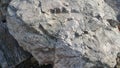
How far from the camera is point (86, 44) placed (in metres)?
4.44

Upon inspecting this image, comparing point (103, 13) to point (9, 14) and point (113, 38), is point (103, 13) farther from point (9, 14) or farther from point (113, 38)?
point (9, 14)

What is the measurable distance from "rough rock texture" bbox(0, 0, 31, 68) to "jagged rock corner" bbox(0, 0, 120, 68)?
519 mm

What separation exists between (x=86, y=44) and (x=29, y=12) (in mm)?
1036

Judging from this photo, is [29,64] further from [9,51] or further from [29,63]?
[9,51]

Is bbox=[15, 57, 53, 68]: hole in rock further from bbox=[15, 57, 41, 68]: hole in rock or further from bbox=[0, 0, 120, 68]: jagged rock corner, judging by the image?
bbox=[0, 0, 120, 68]: jagged rock corner

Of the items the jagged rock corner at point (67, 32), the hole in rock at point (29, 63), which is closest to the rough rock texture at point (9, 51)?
the hole in rock at point (29, 63)

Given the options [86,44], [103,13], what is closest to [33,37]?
[86,44]

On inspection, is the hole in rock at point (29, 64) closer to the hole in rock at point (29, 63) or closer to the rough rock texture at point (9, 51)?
the hole in rock at point (29, 63)

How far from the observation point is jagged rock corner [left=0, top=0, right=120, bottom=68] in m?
4.39

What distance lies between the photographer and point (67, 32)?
4.41 metres

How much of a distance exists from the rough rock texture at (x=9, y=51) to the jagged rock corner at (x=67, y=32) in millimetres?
519

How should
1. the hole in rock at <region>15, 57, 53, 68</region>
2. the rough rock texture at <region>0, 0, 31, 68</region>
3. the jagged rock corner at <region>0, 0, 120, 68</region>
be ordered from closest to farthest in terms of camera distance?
the jagged rock corner at <region>0, 0, 120, 68</region>, the rough rock texture at <region>0, 0, 31, 68</region>, the hole in rock at <region>15, 57, 53, 68</region>

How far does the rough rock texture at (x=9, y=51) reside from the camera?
5145 mm

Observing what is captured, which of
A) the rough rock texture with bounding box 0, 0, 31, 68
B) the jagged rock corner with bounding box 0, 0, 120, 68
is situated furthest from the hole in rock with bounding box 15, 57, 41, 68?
the jagged rock corner with bounding box 0, 0, 120, 68
